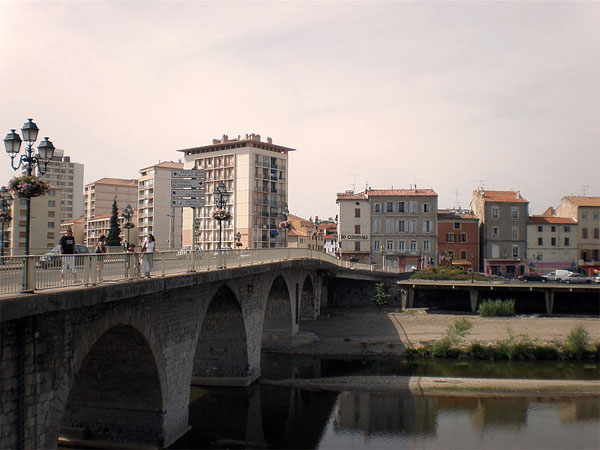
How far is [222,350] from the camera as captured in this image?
2731 centimetres

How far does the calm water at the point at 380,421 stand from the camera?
795 inches

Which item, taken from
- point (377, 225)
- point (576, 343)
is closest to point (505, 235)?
point (377, 225)

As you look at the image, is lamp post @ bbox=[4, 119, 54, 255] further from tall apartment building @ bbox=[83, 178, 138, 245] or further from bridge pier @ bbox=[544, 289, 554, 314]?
tall apartment building @ bbox=[83, 178, 138, 245]

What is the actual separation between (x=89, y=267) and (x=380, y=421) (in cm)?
1488

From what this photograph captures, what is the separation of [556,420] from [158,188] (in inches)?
2645

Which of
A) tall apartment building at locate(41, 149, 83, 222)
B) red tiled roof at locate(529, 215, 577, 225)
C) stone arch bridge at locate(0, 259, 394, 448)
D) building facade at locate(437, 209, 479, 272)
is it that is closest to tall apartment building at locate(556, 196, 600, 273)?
red tiled roof at locate(529, 215, 577, 225)

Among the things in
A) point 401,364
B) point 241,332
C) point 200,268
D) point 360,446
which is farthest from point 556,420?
point 200,268

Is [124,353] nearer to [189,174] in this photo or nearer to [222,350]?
[189,174]

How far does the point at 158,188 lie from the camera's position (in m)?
80.6

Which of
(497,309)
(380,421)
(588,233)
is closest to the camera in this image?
(380,421)

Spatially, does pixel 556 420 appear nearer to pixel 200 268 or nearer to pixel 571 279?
pixel 200 268

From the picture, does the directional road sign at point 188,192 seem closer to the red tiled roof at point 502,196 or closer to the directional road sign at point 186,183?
the directional road sign at point 186,183

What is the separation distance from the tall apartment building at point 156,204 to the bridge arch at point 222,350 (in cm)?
5332

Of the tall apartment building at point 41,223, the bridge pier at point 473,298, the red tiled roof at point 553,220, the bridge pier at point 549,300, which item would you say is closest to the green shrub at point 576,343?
the bridge pier at point 549,300
